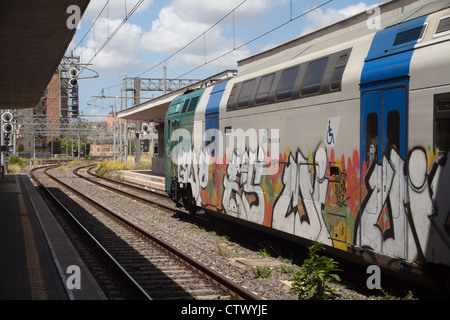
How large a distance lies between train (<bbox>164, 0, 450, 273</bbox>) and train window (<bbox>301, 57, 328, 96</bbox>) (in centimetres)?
4

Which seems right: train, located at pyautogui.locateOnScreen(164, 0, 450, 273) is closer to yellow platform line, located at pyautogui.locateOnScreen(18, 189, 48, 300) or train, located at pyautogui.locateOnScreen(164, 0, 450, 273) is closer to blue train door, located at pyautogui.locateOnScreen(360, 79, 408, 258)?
blue train door, located at pyautogui.locateOnScreen(360, 79, 408, 258)

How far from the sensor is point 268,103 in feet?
33.9

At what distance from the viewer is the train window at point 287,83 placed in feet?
31.4

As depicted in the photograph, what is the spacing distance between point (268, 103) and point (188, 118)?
5.35 m

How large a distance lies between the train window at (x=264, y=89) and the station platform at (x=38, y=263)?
4840mm

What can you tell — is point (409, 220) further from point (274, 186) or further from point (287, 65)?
point (287, 65)

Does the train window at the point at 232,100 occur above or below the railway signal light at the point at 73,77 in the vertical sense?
below

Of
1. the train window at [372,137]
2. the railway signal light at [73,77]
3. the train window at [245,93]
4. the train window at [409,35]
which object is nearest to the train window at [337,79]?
the train window at [372,137]

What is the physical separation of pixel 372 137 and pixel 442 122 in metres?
1.23

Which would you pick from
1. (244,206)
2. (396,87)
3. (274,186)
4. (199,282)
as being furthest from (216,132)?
(396,87)

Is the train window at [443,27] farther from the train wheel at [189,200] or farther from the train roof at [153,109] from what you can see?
the train roof at [153,109]

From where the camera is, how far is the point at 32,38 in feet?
42.0

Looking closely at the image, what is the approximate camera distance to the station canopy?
32.9ft

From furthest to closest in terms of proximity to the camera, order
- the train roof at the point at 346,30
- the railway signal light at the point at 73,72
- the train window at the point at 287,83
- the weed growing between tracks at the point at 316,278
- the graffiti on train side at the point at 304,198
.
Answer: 1. the railway signal light at the point at 73,72
2. the train window at the point at 287,83
3. the graffiti on train side at the point at 304,198
4. the train roof at the point at 346,30
5. the weed growing between tracks at the point at 316,278
